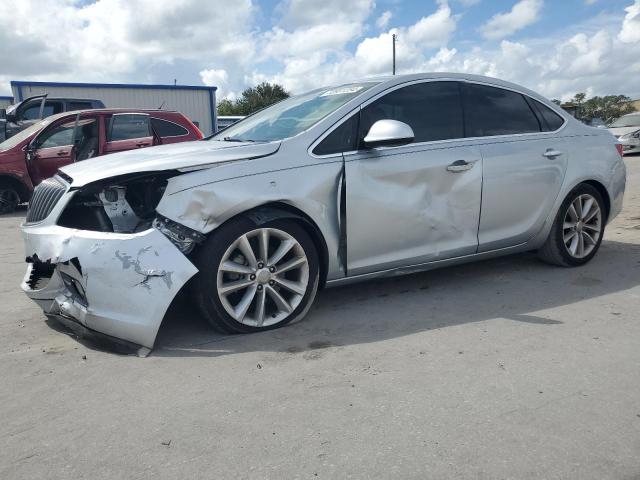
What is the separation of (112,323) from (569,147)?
3874mm

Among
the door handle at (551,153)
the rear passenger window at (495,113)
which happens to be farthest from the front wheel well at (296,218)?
the door handle at (551,153)

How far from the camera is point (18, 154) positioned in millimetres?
9484

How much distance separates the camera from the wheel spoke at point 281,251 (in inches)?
137

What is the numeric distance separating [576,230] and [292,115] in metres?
2.71

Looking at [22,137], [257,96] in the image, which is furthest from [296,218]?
[257,96]

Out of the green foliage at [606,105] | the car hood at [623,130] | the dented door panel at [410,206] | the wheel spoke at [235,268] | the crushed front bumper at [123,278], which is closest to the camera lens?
the crushed front bumper at [123,278]

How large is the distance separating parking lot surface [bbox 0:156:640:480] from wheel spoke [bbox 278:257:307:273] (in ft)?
1.30

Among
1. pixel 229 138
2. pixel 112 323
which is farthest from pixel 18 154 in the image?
pixel 112 323

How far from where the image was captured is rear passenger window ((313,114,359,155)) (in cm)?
366

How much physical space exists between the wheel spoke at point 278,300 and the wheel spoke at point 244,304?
0.34ft

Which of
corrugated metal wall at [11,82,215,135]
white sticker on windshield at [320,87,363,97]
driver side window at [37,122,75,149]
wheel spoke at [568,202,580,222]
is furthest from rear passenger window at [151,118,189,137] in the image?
corrugated metal wall at [11,82,215,135]

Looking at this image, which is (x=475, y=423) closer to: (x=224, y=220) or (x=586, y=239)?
(x=224, y=220)

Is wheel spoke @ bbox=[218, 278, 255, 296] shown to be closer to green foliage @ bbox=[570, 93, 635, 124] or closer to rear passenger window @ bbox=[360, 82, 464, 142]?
rear passenger window @ bbox=[360, 82, 464, 142]

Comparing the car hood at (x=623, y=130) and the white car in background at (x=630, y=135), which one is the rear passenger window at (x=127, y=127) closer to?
the white car in background at (x=630, y=135)
